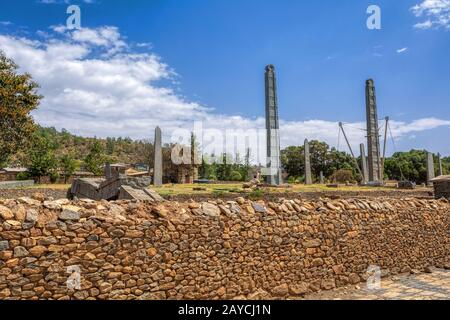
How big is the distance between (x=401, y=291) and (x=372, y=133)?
26666mm

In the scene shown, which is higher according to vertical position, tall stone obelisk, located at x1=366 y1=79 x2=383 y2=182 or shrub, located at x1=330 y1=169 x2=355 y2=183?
tall stone obelisk, located at x1=366 y1=79 x2=383 y2=182

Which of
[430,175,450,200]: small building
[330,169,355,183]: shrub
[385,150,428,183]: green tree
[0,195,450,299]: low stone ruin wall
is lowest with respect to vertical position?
[0,195,450,299]: low stone ruin wall

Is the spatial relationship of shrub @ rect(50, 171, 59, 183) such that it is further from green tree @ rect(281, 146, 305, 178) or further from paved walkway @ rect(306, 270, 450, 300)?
paved walkway @ rect(306, 270, 450, 300)

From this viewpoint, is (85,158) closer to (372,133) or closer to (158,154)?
(158,154)

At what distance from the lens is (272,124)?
28.8 m

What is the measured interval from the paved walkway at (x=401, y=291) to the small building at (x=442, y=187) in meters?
7.77

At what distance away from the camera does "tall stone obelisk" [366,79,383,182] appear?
108 feet

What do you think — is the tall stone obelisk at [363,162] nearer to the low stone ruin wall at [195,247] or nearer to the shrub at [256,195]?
the shrub at [256,195]

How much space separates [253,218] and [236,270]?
1.13 meters

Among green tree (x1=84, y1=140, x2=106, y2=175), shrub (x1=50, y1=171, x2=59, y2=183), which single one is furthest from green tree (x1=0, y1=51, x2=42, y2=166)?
green tree (x1=84, y1=140, x2=106, y2=175)

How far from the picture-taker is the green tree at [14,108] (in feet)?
90.8

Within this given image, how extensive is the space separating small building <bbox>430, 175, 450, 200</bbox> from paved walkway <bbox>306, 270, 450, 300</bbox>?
306 inches

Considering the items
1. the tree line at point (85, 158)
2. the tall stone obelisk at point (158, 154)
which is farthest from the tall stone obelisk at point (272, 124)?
the tree line at point (85, 158)

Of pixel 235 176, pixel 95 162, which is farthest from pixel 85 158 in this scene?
pixel 235 176
